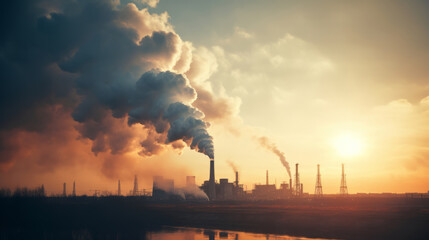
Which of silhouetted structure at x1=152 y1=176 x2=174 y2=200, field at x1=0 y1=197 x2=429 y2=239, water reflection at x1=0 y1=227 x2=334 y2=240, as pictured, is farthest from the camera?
silhouetted structure at x1=152 y1=176 x2=174 y2=200

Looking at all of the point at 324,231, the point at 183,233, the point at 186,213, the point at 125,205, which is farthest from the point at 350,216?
the point at 125,205

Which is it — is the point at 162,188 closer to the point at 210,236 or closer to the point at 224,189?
the point at 224,189

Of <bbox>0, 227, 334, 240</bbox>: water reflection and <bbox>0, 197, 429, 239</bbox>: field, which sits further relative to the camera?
<bbox>0, 227, 334, 240</bbox>: water reflection

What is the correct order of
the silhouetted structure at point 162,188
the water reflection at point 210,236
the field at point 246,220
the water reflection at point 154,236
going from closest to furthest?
the field at point 246,220 < the water reflection at point 210,236 < the water reflection at point 154,236 < the silhouetted structure at point 162,188

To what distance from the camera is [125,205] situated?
13338 centimetres

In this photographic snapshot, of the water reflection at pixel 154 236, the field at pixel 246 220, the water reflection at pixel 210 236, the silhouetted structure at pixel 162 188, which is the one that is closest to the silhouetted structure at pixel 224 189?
the silhouetted structure at pixel 162 188

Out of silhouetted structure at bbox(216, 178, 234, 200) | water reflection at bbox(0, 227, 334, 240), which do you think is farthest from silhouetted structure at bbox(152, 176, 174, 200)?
water reflection at bbox(0, 227, 334, 240)

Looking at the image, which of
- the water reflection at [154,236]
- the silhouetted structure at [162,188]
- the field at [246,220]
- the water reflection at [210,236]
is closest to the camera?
the field at [246,220]

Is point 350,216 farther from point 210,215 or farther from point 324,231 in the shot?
point 210,215

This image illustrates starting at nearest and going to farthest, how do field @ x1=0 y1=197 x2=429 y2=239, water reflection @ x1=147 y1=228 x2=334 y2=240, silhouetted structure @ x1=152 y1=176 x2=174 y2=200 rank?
field @ x1=0 y1=197 x2=429 y2=239 → water reflection @ x1=147 y1=228 x2=334 y2=240 → silhouetted structure @ x1=152 y1=176 x2=174 y2=200

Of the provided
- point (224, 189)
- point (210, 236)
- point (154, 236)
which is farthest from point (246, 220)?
point (224, 189)

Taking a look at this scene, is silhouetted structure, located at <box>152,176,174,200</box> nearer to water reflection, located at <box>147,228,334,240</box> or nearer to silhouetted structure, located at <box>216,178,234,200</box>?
silhouetted structure, located at <box>216,178,234,200</box>

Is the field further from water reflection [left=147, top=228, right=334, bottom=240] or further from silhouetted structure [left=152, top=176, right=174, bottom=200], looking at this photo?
silhouetted structure [left=152, top=176, right=174, bottom=200]

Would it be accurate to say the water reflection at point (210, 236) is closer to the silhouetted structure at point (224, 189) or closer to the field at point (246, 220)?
the field at point (246, 220)
